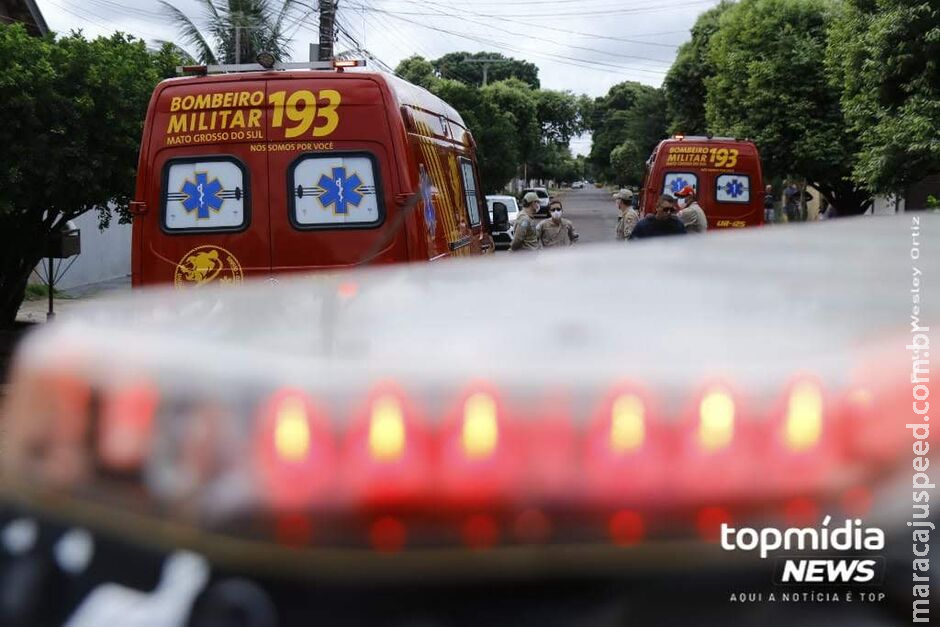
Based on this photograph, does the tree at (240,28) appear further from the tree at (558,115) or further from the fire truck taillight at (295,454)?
the tree at (558,115)

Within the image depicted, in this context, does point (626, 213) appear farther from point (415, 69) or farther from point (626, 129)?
point (626, 129)

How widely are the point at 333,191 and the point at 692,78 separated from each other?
4721 cm

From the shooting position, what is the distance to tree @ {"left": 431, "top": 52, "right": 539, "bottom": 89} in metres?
101

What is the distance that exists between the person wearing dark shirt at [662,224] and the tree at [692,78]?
41.5 metres

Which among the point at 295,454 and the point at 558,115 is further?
the point at 558,115

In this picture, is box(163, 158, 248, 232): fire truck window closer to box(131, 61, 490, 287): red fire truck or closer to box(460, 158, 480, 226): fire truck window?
box(131, 61, 490, 287): red fire truck

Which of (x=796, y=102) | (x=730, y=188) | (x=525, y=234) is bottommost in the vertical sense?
(x=525, y=234)

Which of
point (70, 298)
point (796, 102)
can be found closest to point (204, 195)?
point (70, 298)

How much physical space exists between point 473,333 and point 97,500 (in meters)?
0.60

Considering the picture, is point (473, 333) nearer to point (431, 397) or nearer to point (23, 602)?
point (431, 397)

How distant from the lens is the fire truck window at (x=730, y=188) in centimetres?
1858

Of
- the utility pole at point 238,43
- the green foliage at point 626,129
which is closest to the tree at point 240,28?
the utility pole at point 238,43

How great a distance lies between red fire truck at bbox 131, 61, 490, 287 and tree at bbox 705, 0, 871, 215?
986 inches

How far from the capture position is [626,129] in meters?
85.0
